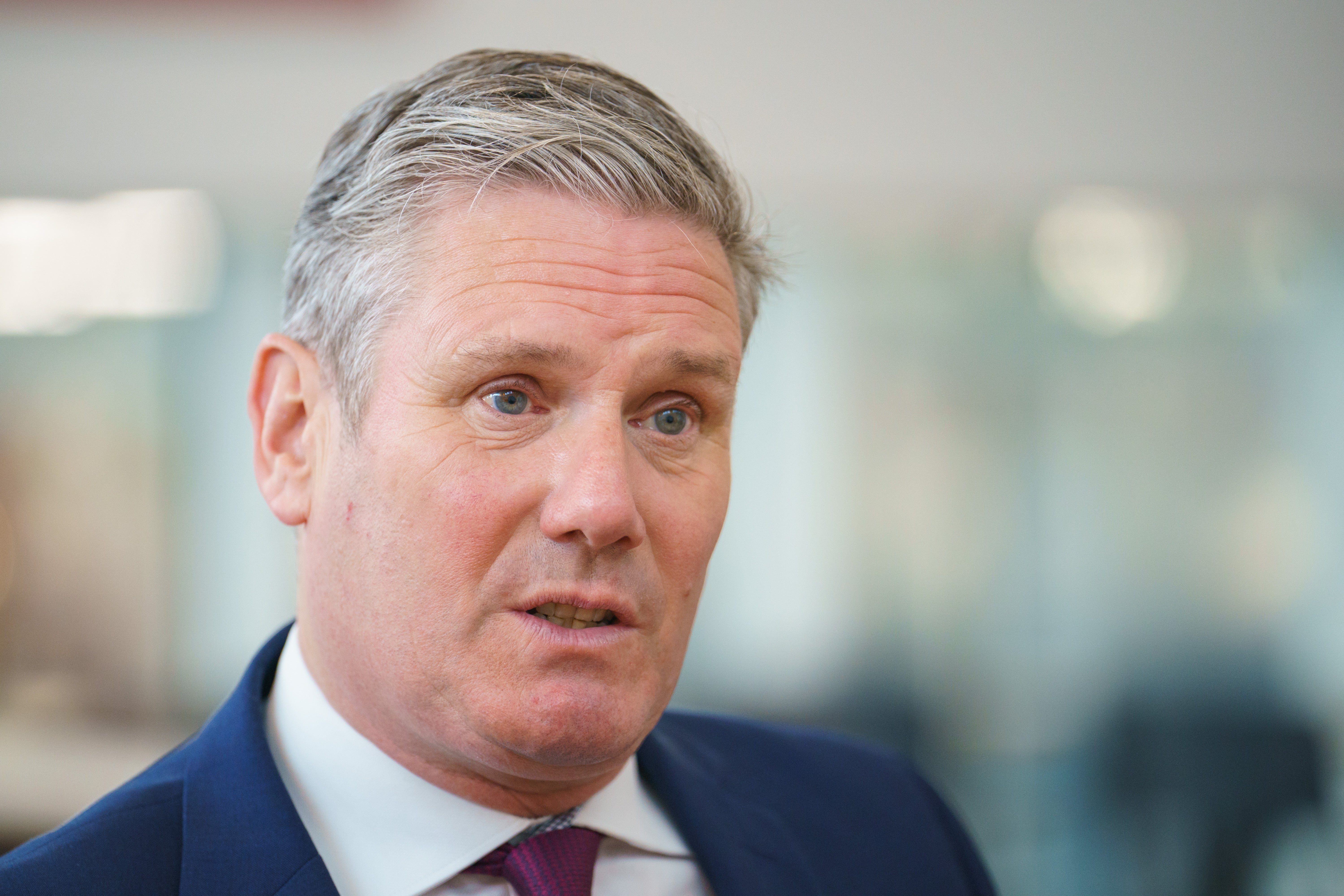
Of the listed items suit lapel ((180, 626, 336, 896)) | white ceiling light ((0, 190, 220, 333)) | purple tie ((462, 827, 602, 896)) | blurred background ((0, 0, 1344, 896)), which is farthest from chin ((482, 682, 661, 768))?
white ceiling light ((0, 190, 220, 333))

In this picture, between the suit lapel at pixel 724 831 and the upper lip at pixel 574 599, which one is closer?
the upper lip at pixel 574 599

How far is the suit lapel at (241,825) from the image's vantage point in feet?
3.54

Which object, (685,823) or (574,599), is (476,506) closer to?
(574,599)

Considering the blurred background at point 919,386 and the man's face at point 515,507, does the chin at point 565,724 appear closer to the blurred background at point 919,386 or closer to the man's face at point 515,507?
the man's face at point 515,507

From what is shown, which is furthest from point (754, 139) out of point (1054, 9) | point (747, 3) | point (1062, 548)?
point (1062, 548)

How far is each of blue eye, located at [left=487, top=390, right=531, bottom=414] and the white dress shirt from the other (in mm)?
407

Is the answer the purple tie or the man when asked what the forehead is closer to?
the man

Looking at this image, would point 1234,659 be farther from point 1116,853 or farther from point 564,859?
point 564,859

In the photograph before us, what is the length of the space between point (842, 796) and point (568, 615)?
72 cm

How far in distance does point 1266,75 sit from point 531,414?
4.67m

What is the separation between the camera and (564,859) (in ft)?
3.92

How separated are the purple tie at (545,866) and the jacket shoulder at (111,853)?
0.99 feet

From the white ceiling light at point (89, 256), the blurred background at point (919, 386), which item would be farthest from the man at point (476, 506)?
the white ceiling light at point (89, 256)

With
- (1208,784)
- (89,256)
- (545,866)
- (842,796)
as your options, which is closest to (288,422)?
(545,866)
